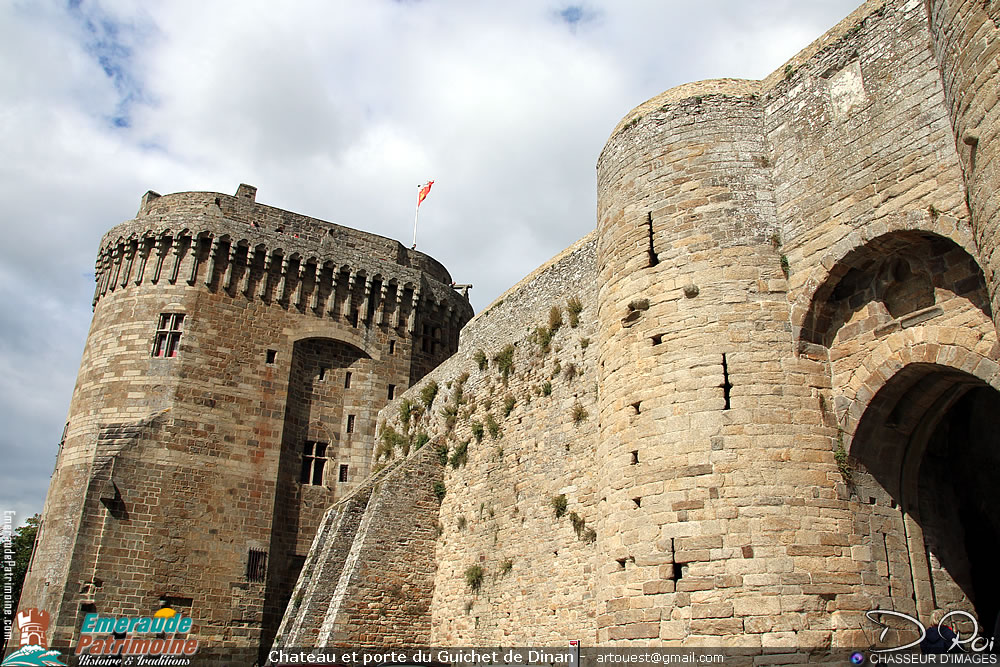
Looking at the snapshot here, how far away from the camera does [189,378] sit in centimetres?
2009

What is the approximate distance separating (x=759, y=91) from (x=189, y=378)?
49.8 feet

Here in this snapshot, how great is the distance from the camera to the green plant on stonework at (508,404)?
15.9 meters

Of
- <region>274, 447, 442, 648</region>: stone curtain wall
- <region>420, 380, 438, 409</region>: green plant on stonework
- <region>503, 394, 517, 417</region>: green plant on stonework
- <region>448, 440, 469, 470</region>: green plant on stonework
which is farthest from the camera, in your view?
<region>420, 380, 438, 409</region>: green plant on stonework

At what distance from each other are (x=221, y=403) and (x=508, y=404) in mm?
8295

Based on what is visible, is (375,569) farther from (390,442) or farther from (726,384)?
(726,384)

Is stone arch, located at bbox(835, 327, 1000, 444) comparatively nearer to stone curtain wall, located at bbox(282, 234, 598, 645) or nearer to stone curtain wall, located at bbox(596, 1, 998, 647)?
stone curtain wall, located at bbox(596, 1, 998, 647)

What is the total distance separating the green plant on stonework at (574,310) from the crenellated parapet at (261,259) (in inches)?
374

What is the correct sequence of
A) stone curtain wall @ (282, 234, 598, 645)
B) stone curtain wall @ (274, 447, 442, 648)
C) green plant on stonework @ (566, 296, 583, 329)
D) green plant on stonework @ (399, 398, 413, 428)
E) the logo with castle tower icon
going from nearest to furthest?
stone curtain wall @ (282, 234, 598, 645)
green plant on stonework @ (566, 296, 583, 329)
stone curtain wall @ (274, 447, 442, 648)
the logo with castle tower icon
green plant on stonework @ (399, 398, 413, 428)

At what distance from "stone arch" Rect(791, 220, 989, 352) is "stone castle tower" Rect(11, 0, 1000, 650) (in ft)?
0.09

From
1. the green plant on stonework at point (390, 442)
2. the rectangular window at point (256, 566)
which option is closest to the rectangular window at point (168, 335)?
the rectangular window at point (256, 566)

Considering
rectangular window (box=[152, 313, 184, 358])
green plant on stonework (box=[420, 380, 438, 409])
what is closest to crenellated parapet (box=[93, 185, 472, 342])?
rectangular window (box=[152, 313, 184, 358])

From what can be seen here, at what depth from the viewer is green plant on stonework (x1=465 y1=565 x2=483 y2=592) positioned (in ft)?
49.3

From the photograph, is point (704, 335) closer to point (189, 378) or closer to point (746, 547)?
point (746, 547)

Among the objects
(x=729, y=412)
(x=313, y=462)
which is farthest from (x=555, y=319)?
(x=313, y=462)
